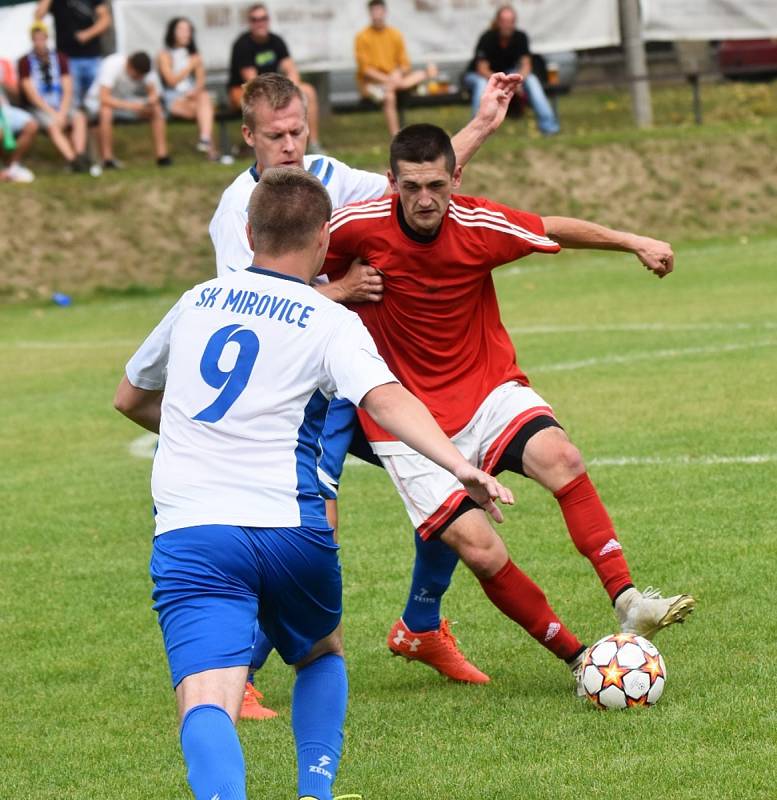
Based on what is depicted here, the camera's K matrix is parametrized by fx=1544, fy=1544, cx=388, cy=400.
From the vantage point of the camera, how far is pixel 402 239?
241 inches

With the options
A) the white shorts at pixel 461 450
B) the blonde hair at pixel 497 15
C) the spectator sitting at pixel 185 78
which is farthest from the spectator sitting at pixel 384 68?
the white shorts at pixel 461 450

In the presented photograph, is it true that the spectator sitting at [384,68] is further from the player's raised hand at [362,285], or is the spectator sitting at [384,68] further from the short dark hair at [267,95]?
the player's raised hand at [362,285]

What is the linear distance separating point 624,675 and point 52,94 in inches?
693

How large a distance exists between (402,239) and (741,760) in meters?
2.45

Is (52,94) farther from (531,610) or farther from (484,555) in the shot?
(531,610)

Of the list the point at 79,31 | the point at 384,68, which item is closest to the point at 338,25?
the point at 384,68

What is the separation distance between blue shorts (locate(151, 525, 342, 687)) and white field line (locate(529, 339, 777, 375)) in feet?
28.5

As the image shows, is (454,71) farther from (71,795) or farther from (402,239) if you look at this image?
(71,795)

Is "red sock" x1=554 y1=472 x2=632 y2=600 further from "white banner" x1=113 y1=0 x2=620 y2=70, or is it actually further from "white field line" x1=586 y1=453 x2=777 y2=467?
"white banner" x1=113 y1=0 x2=620 y2=70

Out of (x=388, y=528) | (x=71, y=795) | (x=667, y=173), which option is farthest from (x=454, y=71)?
(x=71, y=795)

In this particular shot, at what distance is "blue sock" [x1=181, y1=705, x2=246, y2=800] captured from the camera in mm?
3814

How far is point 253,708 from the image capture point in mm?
5809

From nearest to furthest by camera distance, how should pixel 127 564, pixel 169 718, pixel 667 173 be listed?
1. pixel 169 718
2. pixel 127 564
3. pixel 667 173

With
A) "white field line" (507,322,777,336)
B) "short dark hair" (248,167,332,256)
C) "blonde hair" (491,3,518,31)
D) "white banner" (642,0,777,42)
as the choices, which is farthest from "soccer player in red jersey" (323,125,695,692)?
"white banner" (642,0,777,42)
